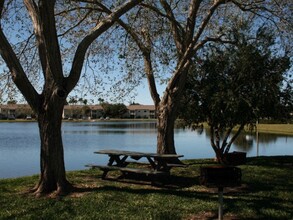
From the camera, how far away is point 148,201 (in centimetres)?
836

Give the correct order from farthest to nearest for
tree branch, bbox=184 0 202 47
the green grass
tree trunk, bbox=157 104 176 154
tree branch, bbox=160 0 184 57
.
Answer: tree branch, bbox=160 0 184 57 < tree branch, bbox=184 0 202 47 < tree trunk, bbox=157 104 176 154 < the green grass

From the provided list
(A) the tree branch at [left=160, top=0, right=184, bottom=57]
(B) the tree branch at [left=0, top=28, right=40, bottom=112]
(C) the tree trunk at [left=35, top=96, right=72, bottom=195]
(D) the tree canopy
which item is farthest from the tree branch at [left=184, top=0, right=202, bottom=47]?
(B) the tree branch at [left=0, top=28, right=40, bottom=112]

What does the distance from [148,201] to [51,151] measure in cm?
240

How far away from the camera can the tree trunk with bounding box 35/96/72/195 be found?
9.03 meters

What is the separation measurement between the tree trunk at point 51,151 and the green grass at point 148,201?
38cm

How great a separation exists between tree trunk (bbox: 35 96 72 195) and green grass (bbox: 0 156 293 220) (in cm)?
38

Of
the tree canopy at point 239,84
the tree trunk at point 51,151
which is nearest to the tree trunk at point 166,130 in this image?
the tree canopy at point 239,84

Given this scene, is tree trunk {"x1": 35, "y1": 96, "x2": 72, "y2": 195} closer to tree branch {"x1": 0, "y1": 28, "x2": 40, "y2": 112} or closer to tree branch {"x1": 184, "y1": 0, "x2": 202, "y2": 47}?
tree branch {"x1": 0, "y1": 28, "x2": 40, "y2": 112}

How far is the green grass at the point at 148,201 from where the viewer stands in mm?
7434

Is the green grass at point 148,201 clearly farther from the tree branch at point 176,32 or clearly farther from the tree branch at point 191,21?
the tree branch at point 176,32

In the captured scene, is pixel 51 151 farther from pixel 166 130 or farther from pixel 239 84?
pixel 239 84

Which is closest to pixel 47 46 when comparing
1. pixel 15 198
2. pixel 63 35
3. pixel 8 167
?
pixel 15 198

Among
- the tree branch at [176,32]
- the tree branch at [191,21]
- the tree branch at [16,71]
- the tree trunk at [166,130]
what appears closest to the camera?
the tree branch at [16,71]

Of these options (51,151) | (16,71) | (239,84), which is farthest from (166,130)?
(16,71)
